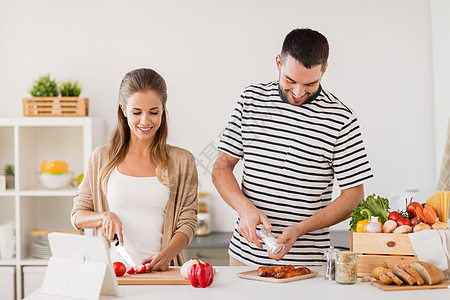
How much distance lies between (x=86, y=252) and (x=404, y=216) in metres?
1.05

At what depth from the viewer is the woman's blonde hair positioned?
2094mm

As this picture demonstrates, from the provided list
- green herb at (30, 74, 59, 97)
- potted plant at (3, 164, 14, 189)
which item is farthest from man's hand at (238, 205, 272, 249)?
potted plant at (3, 164, 14, 189)

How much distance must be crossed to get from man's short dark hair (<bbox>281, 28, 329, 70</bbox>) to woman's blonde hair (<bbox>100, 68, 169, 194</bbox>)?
533mm

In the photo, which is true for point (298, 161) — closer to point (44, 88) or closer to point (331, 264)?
point (331, 264)

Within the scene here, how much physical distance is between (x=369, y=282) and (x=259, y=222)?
41cm

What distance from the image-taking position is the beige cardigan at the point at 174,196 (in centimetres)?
214

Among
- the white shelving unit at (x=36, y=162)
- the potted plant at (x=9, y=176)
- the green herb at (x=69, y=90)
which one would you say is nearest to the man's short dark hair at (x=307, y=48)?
the white shelving unit at (x=36, y=162)

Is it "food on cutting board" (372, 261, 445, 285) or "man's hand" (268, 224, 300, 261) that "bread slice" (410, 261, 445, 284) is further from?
"man's hand" (268, 224, 300, 261)

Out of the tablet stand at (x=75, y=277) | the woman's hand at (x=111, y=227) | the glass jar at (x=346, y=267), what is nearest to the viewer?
the tablet stand at (x=75, y=277)

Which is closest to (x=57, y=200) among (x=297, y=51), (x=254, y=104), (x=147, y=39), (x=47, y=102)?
(x=47, y=102)

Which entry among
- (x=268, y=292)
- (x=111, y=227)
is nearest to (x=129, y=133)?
(x=111, y=227)

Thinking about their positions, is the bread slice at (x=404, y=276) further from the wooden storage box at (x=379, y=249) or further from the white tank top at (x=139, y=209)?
the white tank top at (x=139, y=209)

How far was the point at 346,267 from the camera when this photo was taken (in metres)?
1.70

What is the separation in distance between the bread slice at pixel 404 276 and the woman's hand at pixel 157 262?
0.78 metres
